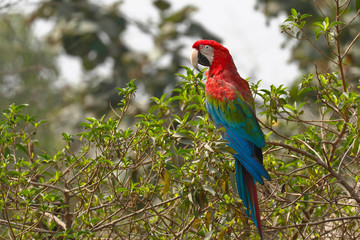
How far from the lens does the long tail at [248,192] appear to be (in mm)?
1584

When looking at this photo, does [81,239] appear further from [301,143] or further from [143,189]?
[301,143]

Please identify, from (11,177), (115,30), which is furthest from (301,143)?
(115,30)

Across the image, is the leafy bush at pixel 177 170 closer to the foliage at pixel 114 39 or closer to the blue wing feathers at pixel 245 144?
the blue wing feathers at pixel 245 144

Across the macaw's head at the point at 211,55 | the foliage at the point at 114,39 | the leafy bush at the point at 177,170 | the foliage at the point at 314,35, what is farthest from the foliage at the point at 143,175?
the foliage at the point at 114,39

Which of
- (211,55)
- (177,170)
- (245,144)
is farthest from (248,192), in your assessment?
(211,55)

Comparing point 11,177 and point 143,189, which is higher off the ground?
point 11,177

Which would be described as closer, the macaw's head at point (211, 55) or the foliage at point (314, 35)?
the macaw's head at point (211, 55)

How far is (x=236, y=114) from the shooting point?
71.9 inches

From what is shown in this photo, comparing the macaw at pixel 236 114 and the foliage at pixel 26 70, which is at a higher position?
the foliage at pixel 26 70

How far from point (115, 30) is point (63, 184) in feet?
20.2

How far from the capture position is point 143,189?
62.2 inches

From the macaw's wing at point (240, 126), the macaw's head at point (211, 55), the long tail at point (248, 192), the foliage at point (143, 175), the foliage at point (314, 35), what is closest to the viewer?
the foliage at point (143, 175)

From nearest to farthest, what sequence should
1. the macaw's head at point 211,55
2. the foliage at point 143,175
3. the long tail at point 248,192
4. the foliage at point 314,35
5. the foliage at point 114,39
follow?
the foliage at point 143,175, the long tail at point 248,192, the macaw's head at point 211,55, the foliage at point 314,35, the foliage at point 114,39

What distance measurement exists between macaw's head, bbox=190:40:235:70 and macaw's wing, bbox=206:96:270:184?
0.81ft
